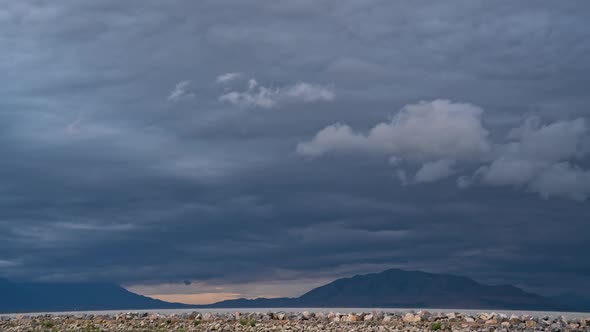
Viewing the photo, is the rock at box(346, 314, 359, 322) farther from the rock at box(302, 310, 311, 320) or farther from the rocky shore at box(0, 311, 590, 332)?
the rock at box(302, 310, 311, 320)

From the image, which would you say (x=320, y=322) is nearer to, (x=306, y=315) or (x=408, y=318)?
(x=306, y=315)

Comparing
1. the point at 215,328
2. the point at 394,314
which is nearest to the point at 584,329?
the point at 394,314

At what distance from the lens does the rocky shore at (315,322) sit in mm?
43906

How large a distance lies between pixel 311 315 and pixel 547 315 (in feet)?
53.6

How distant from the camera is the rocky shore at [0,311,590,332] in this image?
43.9m

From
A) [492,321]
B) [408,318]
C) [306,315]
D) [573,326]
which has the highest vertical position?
[306,315]

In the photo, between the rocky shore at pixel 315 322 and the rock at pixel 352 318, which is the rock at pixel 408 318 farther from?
the rock at pixel 352 318

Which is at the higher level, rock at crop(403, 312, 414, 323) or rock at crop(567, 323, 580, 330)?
rock at crop(403, 312, 414, 323)

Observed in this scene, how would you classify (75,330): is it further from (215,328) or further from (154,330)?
(215,328)

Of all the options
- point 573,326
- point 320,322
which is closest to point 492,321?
point 573,326

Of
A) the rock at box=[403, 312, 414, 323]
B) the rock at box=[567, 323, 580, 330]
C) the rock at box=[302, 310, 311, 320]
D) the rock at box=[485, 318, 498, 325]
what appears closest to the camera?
the rock at box=[567, 323, 580, 330]

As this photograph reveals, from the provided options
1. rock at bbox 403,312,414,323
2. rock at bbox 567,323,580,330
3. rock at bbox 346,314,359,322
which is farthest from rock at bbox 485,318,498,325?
rock at bbox 346,314,359,322

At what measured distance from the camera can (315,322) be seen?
157ft

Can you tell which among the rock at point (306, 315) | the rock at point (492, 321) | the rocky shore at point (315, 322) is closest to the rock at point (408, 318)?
the rocky shore at point (315, 322)
